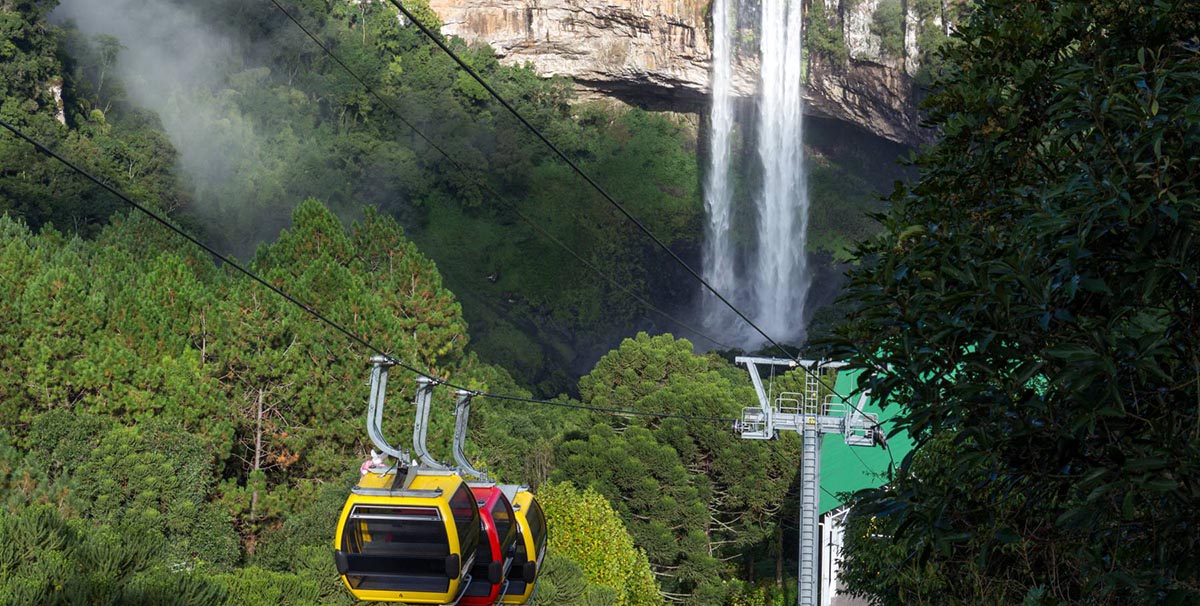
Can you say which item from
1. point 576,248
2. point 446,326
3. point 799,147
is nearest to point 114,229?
point 446,326

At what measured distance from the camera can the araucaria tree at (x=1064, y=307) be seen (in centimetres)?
576

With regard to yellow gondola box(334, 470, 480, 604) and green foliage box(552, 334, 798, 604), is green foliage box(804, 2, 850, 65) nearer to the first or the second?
green foliage box(552, 334, 798, 604)

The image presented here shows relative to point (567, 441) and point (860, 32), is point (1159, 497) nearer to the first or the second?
point (567, 441)

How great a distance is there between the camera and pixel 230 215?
7662 cm

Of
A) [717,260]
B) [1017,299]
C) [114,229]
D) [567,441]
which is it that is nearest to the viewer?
[1017,299]

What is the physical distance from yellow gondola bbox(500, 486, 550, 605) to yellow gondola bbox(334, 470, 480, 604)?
2.57 metres

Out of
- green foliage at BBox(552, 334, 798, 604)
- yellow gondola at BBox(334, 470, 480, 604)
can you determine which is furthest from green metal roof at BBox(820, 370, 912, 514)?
yellow gondola at BBox(334, 470, 480, 604)

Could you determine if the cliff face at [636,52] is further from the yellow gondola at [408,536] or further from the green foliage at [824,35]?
the yellow gondola at [408,536]

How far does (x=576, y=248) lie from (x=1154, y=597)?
85.0m

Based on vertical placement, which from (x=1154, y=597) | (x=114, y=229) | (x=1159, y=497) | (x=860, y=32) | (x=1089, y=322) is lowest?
(x=1154, y=597)

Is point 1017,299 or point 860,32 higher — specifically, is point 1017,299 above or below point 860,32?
below

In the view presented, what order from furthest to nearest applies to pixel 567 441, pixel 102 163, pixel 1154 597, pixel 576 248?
1. pixel 576 248
2. pixel 102 163
3. pixel 567 441
4. pixel 1154 597

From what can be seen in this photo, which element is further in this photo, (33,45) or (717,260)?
(717,260)

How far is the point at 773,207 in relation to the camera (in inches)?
3775
